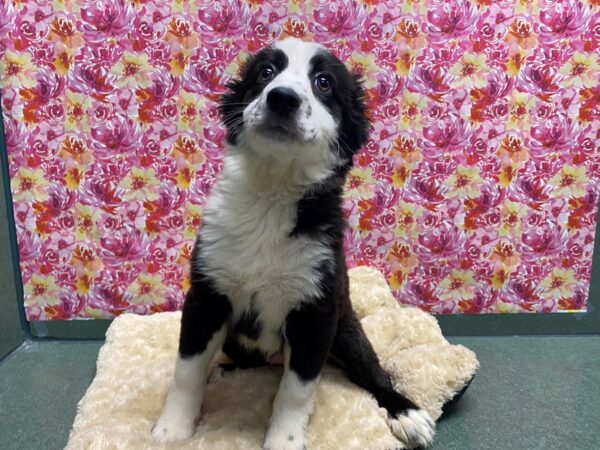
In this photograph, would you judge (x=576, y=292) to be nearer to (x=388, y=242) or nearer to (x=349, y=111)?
(x=388, y=242)

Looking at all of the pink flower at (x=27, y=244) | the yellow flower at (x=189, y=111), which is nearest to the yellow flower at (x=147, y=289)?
the pink flower at (x=27, y=244)

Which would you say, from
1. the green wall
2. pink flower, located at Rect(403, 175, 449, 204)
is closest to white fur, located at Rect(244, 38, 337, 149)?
pink flower, located at Rect(403, 175, 449, 204)

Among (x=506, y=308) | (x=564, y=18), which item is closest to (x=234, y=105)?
(x=564, y=18)

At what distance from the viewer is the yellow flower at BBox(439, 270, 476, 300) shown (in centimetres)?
237

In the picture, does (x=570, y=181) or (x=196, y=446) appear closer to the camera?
(x=196, y=446)

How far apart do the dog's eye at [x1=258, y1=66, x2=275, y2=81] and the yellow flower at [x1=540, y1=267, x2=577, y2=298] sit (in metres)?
1.68

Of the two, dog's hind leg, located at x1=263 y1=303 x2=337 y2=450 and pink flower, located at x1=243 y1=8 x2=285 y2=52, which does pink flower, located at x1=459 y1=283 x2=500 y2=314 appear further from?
pink flower, located at x1=243 y1=8 x2=285 y2=52

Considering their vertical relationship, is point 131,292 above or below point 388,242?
below

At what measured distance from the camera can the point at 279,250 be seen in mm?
1396

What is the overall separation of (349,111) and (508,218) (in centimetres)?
115

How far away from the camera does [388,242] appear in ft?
7.72

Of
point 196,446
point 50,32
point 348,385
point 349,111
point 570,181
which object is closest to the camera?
point 196,446

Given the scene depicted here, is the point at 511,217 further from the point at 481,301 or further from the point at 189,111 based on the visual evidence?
the point at 189,111

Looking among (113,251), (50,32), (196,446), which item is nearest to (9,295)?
(113,251)
